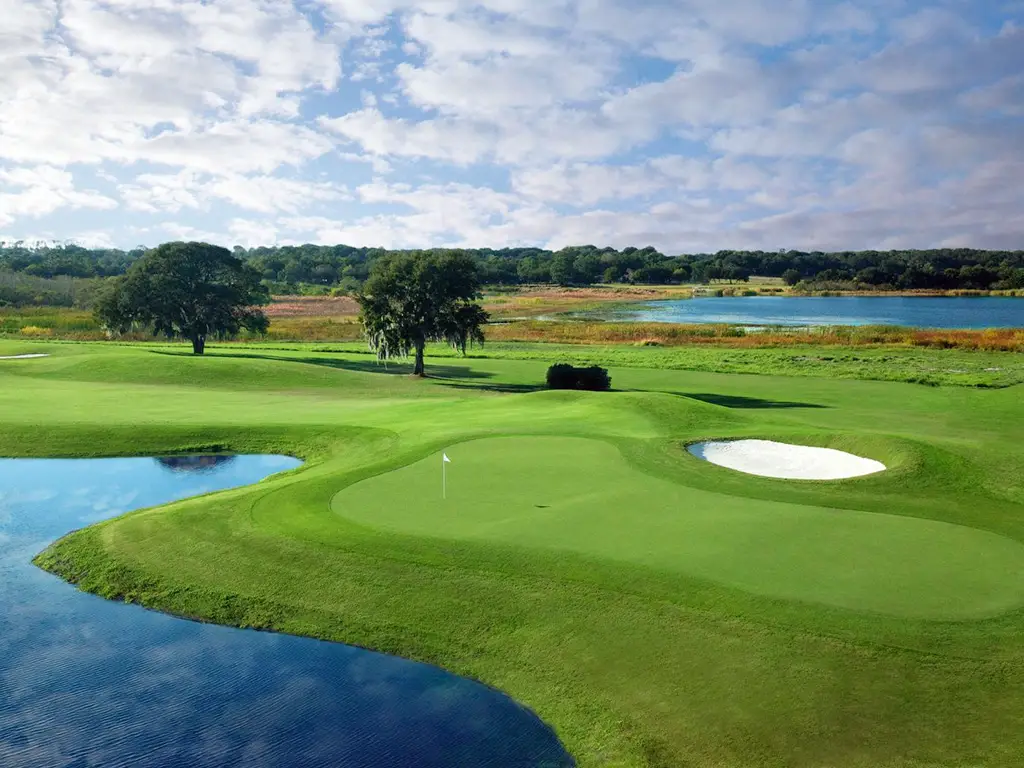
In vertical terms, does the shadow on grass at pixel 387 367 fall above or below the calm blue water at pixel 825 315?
below

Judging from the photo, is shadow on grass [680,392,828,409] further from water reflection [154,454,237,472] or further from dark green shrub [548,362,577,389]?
water reflection [154,454,237,472]

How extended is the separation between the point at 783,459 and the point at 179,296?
52.0 m

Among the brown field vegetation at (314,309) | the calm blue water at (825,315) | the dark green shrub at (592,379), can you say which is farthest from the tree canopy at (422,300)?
the calm blue water at (825,315)

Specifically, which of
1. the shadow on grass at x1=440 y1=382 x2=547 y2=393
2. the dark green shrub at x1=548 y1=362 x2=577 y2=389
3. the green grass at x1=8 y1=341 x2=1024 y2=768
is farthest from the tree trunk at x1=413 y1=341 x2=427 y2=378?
the green grass at x1=8 y1=341 x2=1024 y2=768

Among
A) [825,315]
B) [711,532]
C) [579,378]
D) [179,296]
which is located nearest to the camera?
[711,532]

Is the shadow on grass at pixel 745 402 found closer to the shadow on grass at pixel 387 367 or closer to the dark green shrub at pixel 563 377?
the dark green shrub at pixel 563 377

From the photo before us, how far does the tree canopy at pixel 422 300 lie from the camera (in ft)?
150

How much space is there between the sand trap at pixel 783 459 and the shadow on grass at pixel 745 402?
10.4 m

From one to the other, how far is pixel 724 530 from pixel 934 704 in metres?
5.39

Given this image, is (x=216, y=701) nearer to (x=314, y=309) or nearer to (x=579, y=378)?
(x=579, y=378)

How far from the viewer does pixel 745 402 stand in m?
36.2

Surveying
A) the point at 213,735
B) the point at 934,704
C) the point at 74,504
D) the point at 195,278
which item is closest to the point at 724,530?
the point at 934,704

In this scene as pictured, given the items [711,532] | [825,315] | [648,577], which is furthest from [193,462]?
[825,315]

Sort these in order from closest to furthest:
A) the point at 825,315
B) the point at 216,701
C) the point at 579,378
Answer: the point at 216,701 → the point at 579,378 → the point at 825,315
